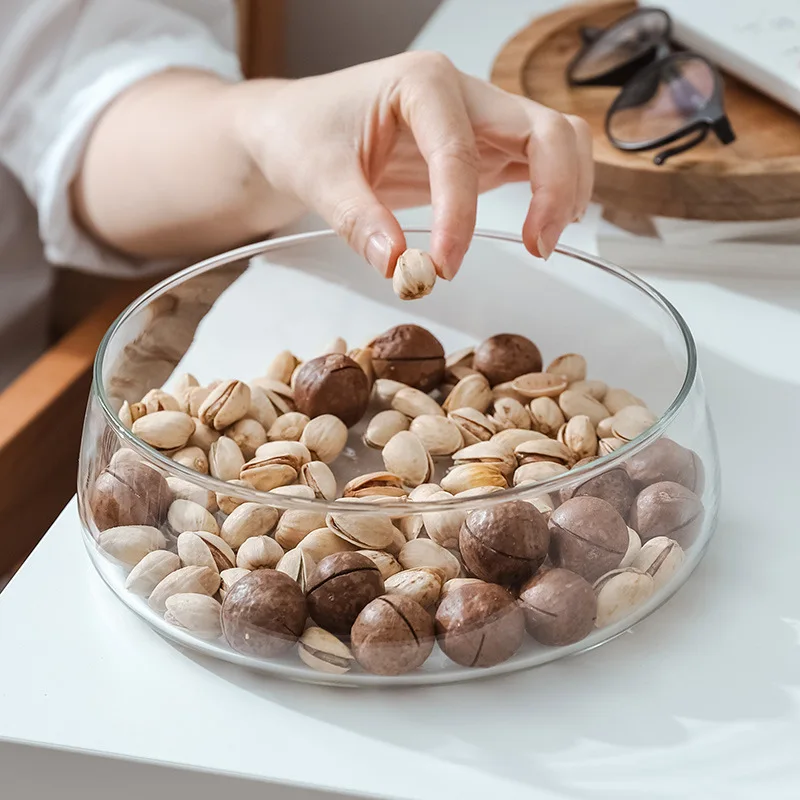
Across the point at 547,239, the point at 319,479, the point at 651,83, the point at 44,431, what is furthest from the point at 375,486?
the point at 651,83

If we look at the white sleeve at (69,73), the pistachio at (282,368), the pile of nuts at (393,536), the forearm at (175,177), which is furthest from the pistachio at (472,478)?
the white sleeve at (69,73)

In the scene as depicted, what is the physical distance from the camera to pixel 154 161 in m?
0.64

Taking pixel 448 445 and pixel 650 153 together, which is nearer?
pixel 448 445

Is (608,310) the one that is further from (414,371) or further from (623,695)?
(623,695)

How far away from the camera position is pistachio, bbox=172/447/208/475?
39 cm

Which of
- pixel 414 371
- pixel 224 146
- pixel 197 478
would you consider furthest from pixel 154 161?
pixel 197 478

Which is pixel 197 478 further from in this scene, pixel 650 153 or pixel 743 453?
pixel 650 153

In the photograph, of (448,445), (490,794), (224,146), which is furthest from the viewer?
(224,146)

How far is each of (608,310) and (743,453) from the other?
0.29 feet

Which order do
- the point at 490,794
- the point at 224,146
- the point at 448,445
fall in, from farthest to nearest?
the point at 224,146 → the point at 448,445 → the point at 490,794

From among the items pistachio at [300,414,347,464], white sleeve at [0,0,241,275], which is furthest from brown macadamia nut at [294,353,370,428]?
white sleeve at [0,0,241,275]

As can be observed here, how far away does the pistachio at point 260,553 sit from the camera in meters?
0.32

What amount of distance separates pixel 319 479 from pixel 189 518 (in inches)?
2.2

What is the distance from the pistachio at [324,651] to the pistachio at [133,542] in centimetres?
6
